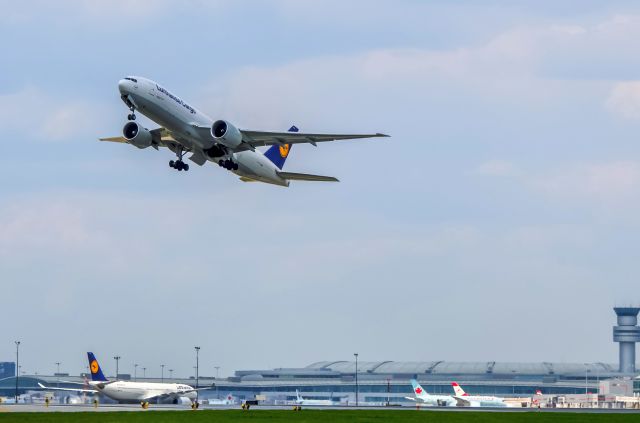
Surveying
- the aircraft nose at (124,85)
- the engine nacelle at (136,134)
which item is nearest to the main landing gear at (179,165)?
the engine nacelle at (136,134)

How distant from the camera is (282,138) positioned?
9288 cm

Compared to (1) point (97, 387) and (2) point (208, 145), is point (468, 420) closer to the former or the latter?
(2) point (208, 145)

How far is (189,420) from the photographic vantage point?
266 feet

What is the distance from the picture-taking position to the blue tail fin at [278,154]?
4370 inches

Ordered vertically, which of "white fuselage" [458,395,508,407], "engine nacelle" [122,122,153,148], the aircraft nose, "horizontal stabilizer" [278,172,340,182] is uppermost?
the aircraft nose

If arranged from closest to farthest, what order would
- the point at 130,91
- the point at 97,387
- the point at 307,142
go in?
1. the point at 130,91
2. the point at 307,142
3. the point at 97,387

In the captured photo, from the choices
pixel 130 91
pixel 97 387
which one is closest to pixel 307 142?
pixel 130 91

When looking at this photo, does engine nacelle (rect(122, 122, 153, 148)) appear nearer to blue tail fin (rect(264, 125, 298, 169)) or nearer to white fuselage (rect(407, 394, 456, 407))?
blue tail fin (rect(264, 125, 298, 169))

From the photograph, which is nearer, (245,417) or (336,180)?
(245,417)

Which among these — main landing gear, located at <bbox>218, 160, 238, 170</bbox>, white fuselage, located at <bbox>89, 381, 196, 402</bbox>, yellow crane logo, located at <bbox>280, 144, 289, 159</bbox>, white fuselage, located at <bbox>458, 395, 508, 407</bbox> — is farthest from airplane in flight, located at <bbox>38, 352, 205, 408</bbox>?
main landing gear, located at <bbox>218, 160, 238, 170</bbox>

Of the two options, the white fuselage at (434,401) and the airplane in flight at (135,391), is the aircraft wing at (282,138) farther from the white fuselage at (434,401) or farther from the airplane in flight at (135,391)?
the white fuselage at (434,401)

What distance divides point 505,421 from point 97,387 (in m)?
74.2

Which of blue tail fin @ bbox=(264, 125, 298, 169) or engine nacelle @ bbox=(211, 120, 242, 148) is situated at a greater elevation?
blue tail fin @ bbox=(264, 125, 298, 169)

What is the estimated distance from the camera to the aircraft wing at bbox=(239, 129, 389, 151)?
9044 centimetres
